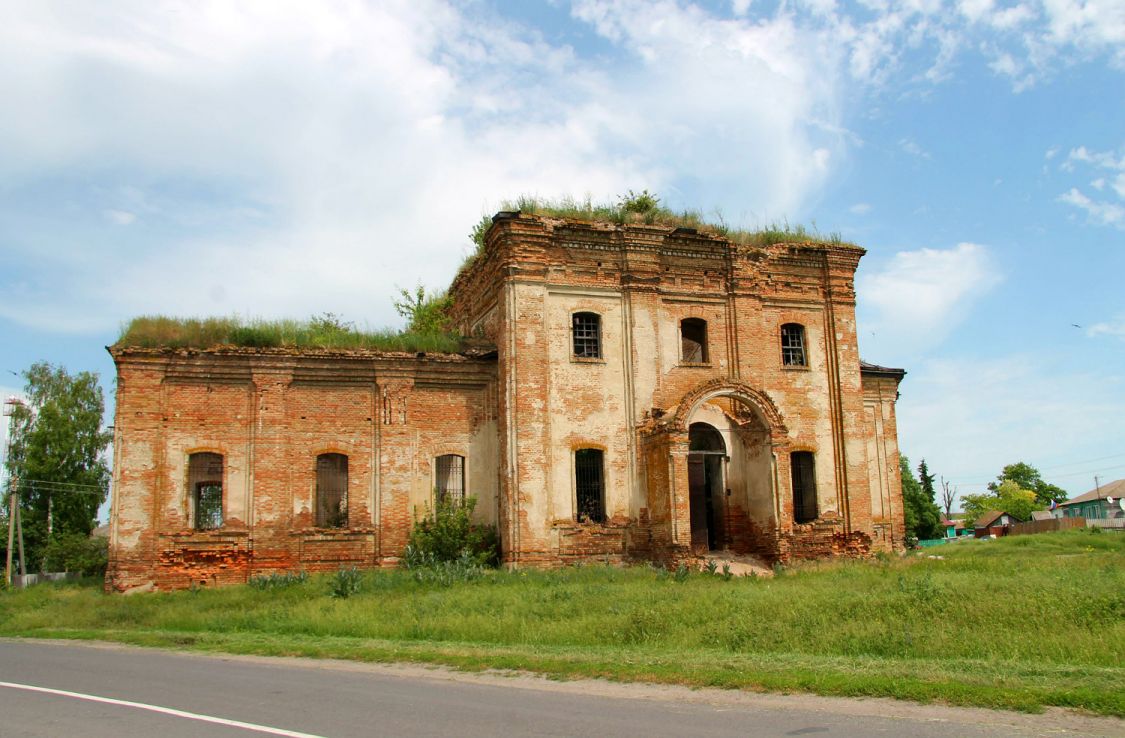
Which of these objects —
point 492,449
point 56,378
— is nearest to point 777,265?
point 492,449

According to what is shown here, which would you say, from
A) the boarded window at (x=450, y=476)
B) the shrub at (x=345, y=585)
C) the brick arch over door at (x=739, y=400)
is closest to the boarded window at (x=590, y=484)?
the brick arch over door at (x=739, y=400)

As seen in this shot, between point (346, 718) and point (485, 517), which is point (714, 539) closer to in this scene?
point (485, 517)

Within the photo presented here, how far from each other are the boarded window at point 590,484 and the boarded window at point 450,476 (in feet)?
9.48

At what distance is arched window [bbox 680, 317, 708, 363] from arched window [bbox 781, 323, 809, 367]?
90.9 inches

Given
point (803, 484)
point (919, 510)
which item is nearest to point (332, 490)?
point (803, 484)

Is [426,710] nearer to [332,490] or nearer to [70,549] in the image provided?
[332,490]

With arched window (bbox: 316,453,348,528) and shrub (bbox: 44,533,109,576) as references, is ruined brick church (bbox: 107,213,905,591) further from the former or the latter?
shrub (bbox: 44,533,109,576)

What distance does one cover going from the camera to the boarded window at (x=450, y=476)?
71.5 ft

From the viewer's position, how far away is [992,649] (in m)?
10.6

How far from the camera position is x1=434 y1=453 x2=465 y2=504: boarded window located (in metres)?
21.8

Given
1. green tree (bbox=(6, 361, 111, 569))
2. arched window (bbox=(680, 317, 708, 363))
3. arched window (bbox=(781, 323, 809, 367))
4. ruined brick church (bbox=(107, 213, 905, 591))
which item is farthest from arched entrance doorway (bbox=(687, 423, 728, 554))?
green tree (bbox=(6, 361, 111, 569))

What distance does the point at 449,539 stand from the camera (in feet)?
68.4

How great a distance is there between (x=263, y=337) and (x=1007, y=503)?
236 feet

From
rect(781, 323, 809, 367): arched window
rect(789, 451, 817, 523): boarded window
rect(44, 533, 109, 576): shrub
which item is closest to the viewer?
rect(789, 451, 817, 523): boarded window
